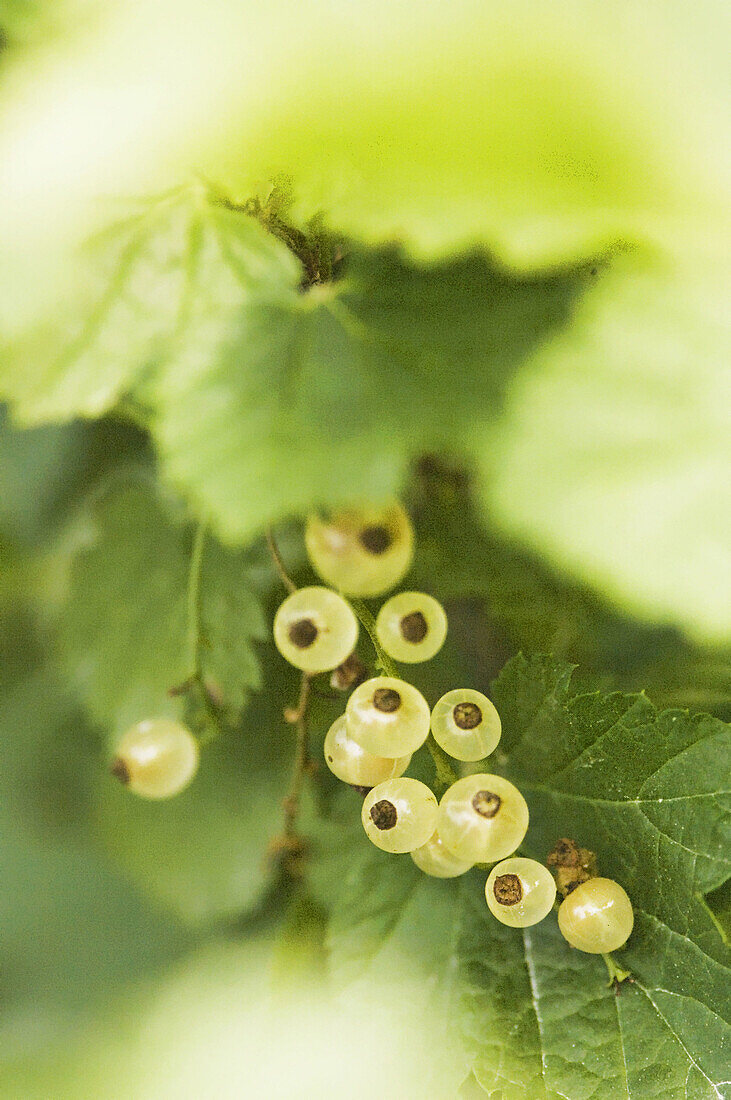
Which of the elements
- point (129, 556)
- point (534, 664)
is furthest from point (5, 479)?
point (534, 664)

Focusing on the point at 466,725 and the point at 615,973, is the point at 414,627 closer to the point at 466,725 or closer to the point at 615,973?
the point at 466,725

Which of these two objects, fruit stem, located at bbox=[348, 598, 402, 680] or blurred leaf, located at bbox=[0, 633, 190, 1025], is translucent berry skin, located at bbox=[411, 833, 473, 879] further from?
blurred leaf, located at bbox=[0, 633, 190, 1025]

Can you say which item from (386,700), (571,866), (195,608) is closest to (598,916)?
(571,866)

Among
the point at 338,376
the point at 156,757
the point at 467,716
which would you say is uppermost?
the point at 338,376

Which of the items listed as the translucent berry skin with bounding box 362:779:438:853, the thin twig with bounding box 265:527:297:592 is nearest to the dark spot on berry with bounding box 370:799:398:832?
the translucent berry skin with bounding box 362:779:438:853

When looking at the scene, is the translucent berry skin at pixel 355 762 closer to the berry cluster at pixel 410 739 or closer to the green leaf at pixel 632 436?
the berry cluster at pixel 410 739

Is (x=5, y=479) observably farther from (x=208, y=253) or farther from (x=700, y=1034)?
(x=700, y=1034)
